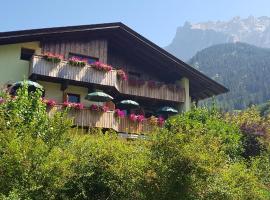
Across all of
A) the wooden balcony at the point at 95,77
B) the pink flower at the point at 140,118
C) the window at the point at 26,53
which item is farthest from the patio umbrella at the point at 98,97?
the window at the point at 26,53

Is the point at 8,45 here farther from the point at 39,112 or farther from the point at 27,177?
the point at 27,177

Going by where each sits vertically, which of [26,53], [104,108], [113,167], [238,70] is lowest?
[113,167]

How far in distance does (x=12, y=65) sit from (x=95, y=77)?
4.62 metres

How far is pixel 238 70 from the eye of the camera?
165500mm

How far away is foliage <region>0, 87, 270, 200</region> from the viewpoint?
10344 millimetres

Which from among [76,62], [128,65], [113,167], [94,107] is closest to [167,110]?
[128,65]

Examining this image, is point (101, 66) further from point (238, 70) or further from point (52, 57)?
point (238, 70)

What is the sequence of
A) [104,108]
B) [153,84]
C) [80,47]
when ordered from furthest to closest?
[153,84], [80,47], [104,108]

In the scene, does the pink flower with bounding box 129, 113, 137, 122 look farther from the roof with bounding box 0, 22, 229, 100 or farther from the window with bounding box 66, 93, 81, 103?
the roof with bounding box 0, 22, 229, 100

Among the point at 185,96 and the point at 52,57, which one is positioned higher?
the point at 52,57

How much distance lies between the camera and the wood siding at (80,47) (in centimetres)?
2777

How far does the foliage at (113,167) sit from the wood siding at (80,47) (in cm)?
1311

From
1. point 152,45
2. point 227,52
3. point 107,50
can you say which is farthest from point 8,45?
point 227,52

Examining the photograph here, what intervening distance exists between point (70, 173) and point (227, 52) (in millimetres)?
176921
